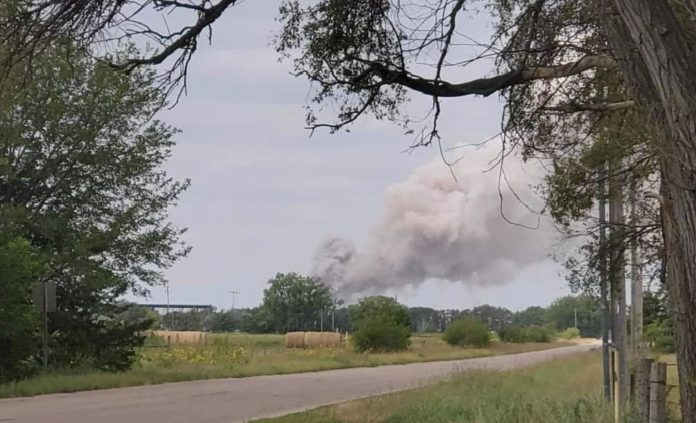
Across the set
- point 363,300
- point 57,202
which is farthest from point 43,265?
point 363,300

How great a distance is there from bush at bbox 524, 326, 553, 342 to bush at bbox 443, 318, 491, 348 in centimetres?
1998

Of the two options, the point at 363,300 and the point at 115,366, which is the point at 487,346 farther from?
the point at 115,366

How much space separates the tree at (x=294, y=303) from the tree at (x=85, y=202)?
77399 millimetres

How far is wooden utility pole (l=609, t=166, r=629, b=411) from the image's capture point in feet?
43.3

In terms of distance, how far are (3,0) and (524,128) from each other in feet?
17.5

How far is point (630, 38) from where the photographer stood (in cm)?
586

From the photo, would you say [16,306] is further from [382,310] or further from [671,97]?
[382,310]

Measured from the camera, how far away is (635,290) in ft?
55.2

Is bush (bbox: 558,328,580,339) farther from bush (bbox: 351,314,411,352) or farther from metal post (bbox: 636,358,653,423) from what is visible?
metal post (bbox: 636,358,653,423)

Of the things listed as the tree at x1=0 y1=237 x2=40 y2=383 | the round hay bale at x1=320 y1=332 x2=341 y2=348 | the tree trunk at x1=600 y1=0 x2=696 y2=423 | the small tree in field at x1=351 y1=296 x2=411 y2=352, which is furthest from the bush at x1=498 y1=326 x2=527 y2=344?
the tree trunk at x1=600 y1=0 x2=696 y2=423

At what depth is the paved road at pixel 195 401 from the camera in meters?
16.9

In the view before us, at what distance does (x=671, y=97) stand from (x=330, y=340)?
2369 inches

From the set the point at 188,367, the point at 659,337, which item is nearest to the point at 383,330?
the point at 188,367

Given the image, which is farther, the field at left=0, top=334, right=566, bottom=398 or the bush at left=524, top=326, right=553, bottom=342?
the bush at left=524, top=326, right=553, bottom=342
